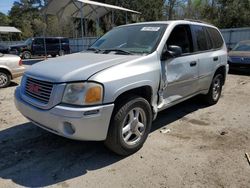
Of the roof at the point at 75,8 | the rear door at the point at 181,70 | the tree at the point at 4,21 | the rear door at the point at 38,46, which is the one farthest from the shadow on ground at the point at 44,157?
the tree at the point at 4,21

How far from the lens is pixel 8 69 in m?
8.72

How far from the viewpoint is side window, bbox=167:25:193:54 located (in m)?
4.70

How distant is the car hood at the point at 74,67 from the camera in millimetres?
3375

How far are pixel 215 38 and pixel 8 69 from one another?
20.8 feet

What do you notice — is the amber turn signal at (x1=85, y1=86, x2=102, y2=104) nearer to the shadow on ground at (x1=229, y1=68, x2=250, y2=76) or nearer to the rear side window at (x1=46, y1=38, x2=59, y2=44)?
the shadow on ground at (x1=229, y1=68, x2=250, y2=76)

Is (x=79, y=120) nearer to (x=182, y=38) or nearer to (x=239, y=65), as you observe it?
(x=182, y=38)

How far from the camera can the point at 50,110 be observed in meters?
3.36

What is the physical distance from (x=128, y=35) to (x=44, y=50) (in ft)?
61.7

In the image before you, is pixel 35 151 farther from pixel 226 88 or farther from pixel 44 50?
pixel 44 50

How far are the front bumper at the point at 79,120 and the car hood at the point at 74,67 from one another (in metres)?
0.39

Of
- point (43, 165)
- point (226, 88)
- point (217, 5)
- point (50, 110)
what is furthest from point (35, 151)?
point (217, 5)

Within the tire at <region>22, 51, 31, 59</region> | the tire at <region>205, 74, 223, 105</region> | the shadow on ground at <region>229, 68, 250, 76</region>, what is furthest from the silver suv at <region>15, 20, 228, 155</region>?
the tire at <region>22, 51, 31, 59</region>

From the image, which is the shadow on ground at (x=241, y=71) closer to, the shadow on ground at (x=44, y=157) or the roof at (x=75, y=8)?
the shadow on ground at (x=44, y=157)

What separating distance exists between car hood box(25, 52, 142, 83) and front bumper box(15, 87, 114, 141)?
39cm
